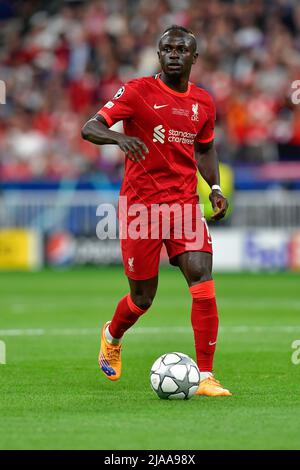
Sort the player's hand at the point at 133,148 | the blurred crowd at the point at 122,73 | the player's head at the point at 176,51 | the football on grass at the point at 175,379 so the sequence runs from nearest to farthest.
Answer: the player's hand at the point at 133,148
the football on grass at the point at 175,379
the player's head at the point at 176,51
the blurred crowd at the point at 122,73

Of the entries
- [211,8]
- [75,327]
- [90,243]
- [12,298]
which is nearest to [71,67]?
[211,8]

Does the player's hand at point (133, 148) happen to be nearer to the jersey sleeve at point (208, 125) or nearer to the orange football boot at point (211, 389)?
the jersey sleeve at point (208, 125)

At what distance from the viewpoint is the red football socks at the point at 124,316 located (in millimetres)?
8562

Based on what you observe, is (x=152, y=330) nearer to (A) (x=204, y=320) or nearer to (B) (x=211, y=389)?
(A) (x=204, y=320)

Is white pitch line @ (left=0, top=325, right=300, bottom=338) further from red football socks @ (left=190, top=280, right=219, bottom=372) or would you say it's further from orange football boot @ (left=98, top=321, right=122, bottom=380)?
red football socks @ (left=190, top=280, right=219, bottom=372)

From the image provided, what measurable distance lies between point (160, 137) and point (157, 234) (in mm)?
695

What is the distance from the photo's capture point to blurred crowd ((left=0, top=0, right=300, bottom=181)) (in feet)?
73.8

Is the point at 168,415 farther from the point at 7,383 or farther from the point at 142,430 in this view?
the point at 7,383

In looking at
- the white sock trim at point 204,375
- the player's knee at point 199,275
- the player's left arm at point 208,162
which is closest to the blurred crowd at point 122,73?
the player's left arm at point 208,162

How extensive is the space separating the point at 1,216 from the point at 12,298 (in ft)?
20.5

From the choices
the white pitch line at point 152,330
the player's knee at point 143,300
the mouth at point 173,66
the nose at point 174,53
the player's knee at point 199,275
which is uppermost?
the nose at point 174,53

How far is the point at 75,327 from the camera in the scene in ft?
42.8

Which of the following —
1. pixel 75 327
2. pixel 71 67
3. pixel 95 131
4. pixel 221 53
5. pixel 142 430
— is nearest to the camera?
pixel 142 430

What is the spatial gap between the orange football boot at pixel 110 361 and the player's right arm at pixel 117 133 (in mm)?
1815
